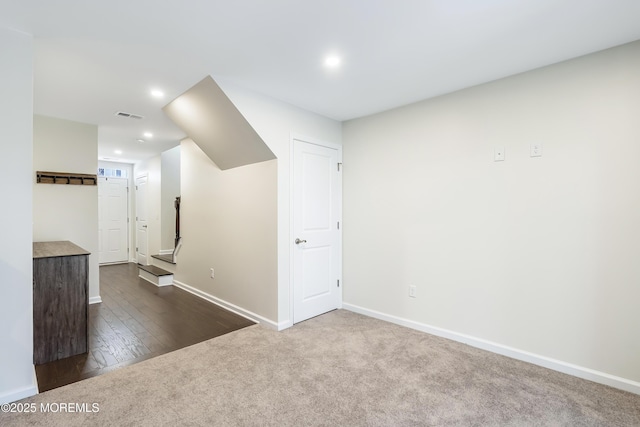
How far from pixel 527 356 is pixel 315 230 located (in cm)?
230

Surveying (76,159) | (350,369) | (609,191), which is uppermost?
(76,159)

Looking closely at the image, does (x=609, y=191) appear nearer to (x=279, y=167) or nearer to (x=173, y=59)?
(x=279, y=167)

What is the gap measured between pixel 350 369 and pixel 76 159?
14.0 ft

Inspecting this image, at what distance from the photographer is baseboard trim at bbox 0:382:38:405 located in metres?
1.95

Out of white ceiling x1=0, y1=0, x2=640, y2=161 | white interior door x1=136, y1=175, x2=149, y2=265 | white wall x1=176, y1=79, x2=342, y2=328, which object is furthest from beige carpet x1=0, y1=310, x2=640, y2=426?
white interior door x1=136, y1=175, x2=149, y2=265

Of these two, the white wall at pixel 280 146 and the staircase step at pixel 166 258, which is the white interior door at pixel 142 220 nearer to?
the staircase step at pixel 166 258

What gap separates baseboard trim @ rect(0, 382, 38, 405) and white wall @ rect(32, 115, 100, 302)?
2.35 metres

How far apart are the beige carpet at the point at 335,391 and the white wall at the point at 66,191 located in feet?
8.08

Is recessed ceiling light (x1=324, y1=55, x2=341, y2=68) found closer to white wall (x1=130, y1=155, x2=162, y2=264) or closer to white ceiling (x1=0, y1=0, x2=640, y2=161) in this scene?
white ceiling (x1=0, y1=0, x2=640, y2=161)

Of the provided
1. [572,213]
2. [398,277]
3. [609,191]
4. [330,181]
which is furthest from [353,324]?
[609,191]

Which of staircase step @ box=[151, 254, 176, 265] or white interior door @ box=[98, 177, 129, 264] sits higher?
white interior door @ box=[98, 177, 129, 264]

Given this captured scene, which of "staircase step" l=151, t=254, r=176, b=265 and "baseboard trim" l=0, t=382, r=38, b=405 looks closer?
"baseboard trim" l=0, t=382, r=38, b=405

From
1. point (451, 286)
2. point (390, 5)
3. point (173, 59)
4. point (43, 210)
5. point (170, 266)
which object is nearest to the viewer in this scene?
point (390, 5)

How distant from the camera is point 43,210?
377 centimetres
